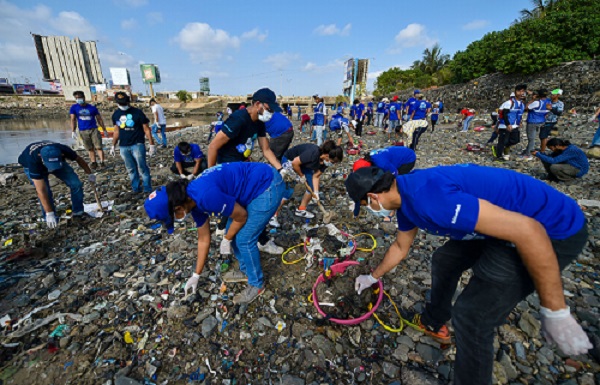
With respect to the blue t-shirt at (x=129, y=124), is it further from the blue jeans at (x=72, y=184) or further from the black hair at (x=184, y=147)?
the blue jeans at (x=72, y=184)

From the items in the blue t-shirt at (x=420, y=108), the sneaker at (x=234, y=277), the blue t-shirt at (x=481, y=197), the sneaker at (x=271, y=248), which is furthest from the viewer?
the blue t-shirt at (x=420, y=108)

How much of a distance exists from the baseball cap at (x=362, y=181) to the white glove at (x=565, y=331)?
128 centimetres

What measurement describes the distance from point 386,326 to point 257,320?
136 centimetres

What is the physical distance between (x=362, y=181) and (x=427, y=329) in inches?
73.5

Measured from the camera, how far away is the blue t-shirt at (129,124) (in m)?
5.10

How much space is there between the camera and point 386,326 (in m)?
2.51

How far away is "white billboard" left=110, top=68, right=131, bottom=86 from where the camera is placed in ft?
244

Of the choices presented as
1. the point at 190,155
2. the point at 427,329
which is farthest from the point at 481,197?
the point at 190,155

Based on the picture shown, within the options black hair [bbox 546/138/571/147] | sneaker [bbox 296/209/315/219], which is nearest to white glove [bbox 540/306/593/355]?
sneaker [bbox 296/209/315/219]

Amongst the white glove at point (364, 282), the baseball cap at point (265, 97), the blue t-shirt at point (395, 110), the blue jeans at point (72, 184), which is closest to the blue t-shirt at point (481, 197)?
the white glove at point (364, 282)

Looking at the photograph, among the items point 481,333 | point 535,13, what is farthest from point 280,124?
point 535,13

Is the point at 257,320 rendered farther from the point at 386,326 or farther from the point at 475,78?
the point at 475,78

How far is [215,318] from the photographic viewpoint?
2689mm

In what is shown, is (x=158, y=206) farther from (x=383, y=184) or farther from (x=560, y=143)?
(x=560, y=143)
